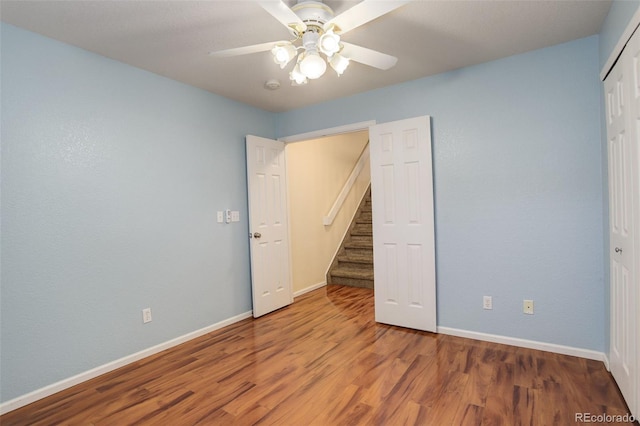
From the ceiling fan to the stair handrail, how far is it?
360 cm

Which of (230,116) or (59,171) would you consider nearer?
(59,171)

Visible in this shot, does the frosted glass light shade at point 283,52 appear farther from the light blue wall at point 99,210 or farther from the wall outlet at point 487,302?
the wall outlet at point 487,302

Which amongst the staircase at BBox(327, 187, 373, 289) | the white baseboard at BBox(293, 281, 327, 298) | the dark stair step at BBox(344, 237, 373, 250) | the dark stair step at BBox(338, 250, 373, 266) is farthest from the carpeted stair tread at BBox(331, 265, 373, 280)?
the dark stair step at BBox(344, 237, 373, 250)

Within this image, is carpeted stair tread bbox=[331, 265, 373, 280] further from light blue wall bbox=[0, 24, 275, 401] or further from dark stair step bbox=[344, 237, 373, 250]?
light blue wall bbox=[0, 24, 275, 401]

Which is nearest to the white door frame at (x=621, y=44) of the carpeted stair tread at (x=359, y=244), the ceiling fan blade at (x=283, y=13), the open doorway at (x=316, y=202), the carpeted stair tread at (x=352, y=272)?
the ceiling fan blade at (x=283, y=13)

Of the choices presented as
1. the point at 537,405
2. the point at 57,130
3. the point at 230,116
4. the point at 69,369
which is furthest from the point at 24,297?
the point at 537,405

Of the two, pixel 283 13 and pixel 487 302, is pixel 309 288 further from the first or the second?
pixel 283 13

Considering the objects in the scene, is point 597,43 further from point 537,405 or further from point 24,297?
point 24,297

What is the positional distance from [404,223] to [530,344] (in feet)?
4.84

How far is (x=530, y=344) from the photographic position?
280 cm

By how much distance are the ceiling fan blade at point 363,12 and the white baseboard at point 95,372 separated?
2.90m

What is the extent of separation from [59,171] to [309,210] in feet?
10.7

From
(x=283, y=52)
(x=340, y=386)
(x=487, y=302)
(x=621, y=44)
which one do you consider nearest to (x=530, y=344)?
(x=487, y=302)

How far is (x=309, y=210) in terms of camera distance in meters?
5.14
